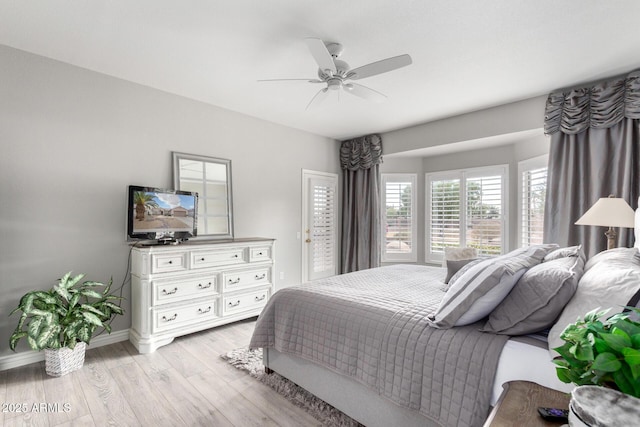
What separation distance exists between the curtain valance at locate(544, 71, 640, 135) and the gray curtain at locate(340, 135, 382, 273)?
2.35 meters

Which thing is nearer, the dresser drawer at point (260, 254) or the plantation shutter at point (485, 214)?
the dresser drawer at point (260, 254)

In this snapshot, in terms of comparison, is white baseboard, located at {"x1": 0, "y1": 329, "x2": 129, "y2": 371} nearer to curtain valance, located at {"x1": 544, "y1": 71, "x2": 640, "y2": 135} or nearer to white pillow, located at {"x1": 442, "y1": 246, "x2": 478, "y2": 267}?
white pillow, located at {"x1": 442, "y1": 246, "x2": 478, "y2": 267}

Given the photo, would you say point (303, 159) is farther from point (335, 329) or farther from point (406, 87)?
point (335, 329)

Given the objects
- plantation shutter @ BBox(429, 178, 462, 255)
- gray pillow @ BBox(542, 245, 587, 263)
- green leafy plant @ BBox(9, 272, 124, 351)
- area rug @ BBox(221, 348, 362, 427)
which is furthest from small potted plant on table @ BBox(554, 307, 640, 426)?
plantation shutter @ BBox(429, 178, 462, 255)

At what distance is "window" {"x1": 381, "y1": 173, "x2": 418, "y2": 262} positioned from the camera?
546 centimetres

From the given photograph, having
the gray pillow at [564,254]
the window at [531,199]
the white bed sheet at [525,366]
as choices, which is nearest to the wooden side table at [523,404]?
the white bed sheet at [525,366]

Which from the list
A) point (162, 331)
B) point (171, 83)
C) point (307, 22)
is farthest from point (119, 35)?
point (162, 331)

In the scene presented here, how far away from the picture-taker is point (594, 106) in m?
3.13

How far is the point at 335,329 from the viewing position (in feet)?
6.33

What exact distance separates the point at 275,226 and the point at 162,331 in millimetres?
2074

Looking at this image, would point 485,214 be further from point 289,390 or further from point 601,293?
point 289,390

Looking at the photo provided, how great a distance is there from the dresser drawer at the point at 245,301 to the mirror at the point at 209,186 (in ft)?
2.69

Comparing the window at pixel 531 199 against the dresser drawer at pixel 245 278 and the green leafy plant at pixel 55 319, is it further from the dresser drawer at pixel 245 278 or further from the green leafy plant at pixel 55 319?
the green leafy plant at pixel 55 319

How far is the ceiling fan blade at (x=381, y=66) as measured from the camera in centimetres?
226
